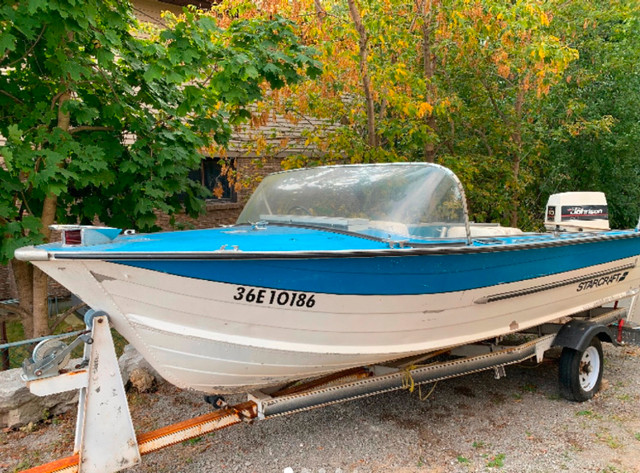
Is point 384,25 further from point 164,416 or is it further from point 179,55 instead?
point 164,416

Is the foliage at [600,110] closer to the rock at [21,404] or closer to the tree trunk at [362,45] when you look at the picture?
the tree trunk at [362,45]

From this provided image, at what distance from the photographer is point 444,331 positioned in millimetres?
3639

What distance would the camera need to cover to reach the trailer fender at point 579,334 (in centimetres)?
446

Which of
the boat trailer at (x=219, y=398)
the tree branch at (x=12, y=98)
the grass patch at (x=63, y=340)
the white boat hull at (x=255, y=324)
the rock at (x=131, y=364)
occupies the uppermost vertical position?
the tree branch at (x=12, y=98)

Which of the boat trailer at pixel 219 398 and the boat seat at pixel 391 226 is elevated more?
the boat seat at pixel 391 226

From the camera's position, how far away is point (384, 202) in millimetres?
3695

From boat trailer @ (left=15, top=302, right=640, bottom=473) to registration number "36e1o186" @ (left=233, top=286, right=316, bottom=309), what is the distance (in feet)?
2.38

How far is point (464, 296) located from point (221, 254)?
186cm

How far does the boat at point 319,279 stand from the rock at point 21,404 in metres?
2.03

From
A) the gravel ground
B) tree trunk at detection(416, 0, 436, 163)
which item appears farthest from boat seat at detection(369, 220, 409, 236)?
tree trunk at detection(416, 0, 436, 163)

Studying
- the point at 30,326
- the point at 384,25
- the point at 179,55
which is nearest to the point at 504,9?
the point at 384,25

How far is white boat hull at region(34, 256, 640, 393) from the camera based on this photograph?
272 centimetres

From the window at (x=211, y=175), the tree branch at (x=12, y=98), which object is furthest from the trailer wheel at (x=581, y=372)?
the window at (x=211, y=175)

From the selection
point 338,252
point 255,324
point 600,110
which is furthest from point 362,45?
point 600,110
